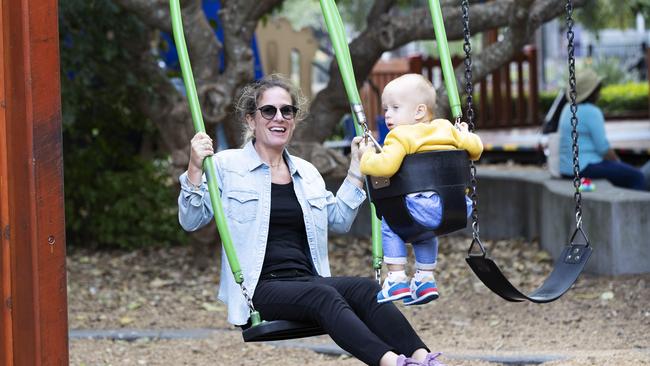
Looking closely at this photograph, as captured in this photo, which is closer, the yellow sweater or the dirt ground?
the yellow sweater

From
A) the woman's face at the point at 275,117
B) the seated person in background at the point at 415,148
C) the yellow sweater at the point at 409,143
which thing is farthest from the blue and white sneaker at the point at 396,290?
the woman's face at the point at 275,117

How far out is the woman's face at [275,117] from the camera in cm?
427

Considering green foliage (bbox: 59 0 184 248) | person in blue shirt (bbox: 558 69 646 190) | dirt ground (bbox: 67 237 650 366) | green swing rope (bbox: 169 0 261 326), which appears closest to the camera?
green swing rope (bbox: 169 0 261 326)

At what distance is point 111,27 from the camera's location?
8.11m

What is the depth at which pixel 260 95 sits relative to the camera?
4297 mm

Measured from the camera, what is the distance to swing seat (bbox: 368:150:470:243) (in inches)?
142

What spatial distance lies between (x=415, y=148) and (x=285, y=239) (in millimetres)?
864

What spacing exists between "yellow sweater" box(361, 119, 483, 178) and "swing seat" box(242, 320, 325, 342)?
0.70m

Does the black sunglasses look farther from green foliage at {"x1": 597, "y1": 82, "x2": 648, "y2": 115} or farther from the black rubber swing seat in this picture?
green foliage at {"x1": 597, "y1": 82, "x2": 648, "y2": 115}

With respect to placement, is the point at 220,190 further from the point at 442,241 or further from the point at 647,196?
the point at 442,241

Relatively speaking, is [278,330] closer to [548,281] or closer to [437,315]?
[548,281]

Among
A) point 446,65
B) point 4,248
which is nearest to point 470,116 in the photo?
point 446,65

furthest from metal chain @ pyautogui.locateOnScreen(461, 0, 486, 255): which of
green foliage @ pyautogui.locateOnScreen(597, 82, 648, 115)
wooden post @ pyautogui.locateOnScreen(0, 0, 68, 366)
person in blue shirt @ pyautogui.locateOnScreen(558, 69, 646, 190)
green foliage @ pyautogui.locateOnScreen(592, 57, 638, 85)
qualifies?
green foliage @ pyautogui.locateOnScreen(592, 57, 638, 85)

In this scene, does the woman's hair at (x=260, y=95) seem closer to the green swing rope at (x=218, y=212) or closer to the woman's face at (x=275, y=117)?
the woman's face at (x=275, y=117)
